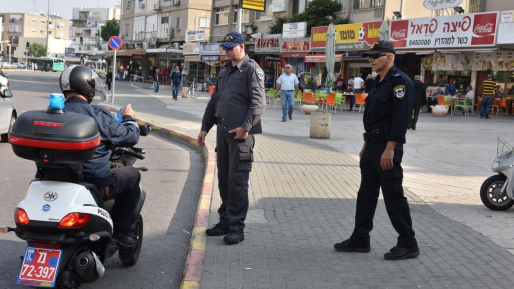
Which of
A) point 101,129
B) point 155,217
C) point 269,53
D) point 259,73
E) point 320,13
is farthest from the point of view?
point 269,53

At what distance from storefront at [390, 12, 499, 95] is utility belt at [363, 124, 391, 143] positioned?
20224 mm

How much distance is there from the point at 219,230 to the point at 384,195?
1.64 metres

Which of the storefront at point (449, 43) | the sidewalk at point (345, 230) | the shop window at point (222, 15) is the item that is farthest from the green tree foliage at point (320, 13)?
the sidewalk at point (345, 230)

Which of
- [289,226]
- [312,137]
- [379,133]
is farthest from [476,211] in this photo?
[312,137]

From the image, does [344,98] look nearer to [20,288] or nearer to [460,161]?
[460,161]

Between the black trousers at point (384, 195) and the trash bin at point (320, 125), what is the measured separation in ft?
32.0

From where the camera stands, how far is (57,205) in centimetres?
365

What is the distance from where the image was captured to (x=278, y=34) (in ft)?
120

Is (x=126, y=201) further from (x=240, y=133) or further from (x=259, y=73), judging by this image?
(x=259, y=73)

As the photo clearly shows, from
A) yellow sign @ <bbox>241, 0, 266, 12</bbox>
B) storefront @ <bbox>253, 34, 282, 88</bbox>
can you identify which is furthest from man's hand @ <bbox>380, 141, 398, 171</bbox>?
storefront @ <bbox>253, 34, 282, 88</bbox>

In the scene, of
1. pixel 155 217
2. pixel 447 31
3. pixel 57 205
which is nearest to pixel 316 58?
pixel 447 31

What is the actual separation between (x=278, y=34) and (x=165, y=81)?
22.0 metres

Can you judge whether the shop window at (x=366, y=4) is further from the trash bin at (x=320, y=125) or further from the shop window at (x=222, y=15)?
the trash bin at (x=320, y=125)

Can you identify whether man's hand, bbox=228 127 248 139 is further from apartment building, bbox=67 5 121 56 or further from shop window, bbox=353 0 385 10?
apartment building, bbox=67 5 121 56
